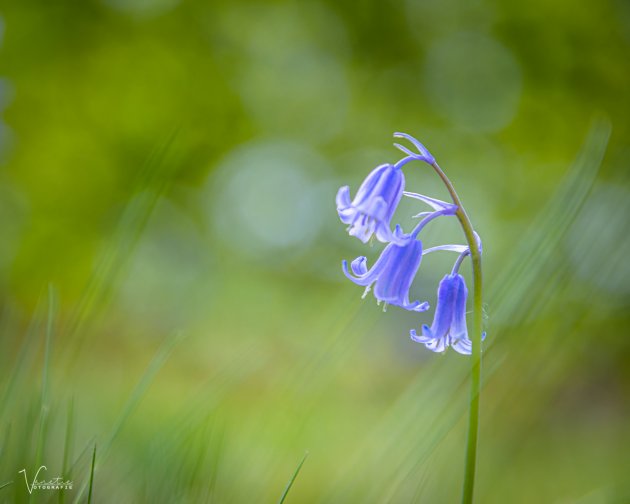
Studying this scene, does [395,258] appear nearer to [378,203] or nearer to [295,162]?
[378,203]

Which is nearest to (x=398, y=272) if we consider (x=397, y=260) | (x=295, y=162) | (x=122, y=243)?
(x=397, y=260)

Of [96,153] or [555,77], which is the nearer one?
[555,77]

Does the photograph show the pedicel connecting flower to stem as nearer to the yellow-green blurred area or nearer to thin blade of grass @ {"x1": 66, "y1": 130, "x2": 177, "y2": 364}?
thin blade of grass @ {"x1": 66, "y1": 130, "x2": 177, "y2": 364}

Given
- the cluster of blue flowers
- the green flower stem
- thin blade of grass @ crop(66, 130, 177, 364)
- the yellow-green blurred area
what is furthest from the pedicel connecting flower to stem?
the yellow-green blurred area

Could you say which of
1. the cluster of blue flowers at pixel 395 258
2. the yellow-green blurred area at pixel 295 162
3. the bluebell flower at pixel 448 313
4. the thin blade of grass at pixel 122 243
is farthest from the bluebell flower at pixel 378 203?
the yellow-green blurred area at pixel 295 162

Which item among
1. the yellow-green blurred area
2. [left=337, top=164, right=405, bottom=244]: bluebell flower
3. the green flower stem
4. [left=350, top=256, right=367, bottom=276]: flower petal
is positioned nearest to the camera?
the green flower stem

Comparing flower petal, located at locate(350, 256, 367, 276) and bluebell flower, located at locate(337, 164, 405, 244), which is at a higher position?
bluebell flower, located at locate(337, 164, 405, 244)

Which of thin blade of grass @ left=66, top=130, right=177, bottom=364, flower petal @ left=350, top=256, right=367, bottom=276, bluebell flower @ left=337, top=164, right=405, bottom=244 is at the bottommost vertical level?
thin blade of grass @ left=66, top=130, right=177, bottom=364

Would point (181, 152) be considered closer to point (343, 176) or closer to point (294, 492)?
point (294, 492)

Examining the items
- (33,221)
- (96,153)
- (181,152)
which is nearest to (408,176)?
(96,153)
